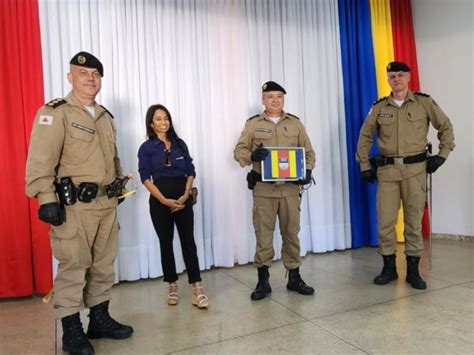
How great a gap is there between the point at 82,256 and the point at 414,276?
97.0 inches

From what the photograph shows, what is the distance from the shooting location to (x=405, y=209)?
3.24 m

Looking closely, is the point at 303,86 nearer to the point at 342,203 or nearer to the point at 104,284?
the point at 342,203

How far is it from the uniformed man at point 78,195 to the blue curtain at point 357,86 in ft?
10.0

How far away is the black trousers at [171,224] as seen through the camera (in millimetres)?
2840

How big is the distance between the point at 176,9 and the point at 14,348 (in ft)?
9.96

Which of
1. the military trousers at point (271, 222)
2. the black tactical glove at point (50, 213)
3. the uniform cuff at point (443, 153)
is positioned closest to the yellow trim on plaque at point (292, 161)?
the military trousers at point (271, 222)

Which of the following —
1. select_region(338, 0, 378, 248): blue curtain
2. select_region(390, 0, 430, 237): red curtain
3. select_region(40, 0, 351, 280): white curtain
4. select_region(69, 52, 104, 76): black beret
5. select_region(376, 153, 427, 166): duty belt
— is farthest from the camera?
select_region(390, 0, 430, 237): red curtain

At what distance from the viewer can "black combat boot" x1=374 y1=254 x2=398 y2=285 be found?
320 centimetres

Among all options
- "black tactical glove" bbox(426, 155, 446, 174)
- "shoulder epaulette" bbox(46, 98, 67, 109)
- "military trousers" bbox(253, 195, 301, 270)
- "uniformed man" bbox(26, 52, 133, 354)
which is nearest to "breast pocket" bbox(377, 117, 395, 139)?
"black tactical glove" bbox(426, 155, 446, 174)

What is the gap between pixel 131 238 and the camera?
3555 millimetres

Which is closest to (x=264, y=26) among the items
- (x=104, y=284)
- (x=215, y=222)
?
(x=215, y=222)

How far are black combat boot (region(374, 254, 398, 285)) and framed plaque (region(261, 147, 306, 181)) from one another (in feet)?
3.52

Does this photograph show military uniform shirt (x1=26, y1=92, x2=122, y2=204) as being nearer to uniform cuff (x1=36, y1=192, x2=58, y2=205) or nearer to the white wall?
uniform cuff (x1=36, y1=192, x2=58, y2=205)

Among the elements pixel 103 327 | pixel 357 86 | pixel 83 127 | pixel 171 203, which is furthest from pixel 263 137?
pixel 357 86
